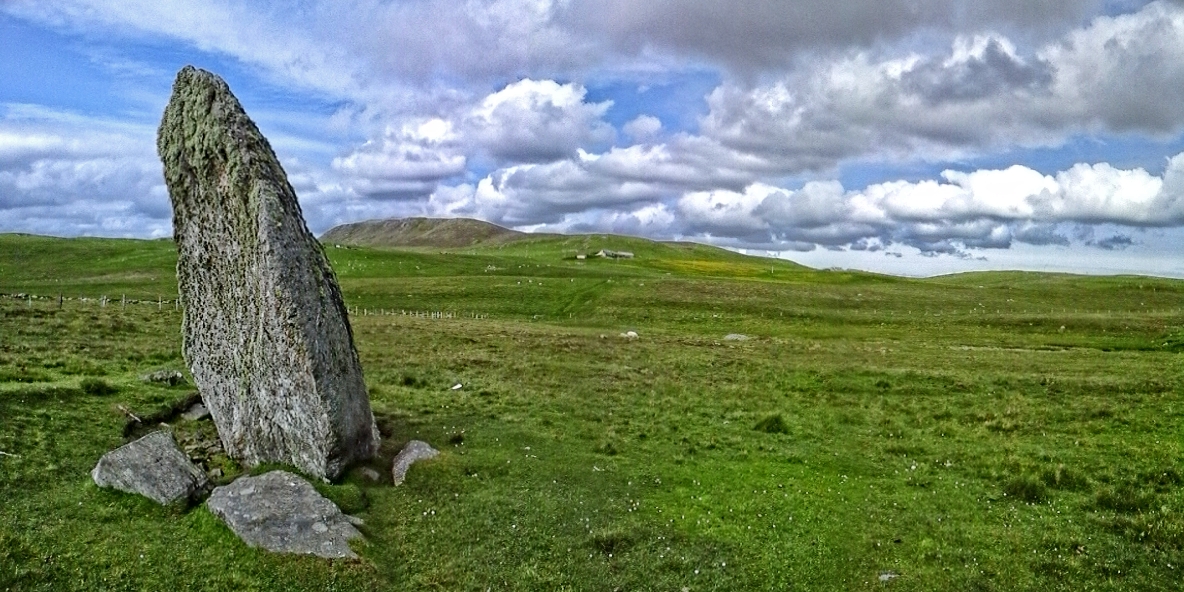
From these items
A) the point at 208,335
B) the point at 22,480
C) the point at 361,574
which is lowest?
the point at 361,574

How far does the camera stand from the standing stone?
19391mm

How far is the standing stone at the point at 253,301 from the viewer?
1939cm

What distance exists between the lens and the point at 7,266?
125438 mm

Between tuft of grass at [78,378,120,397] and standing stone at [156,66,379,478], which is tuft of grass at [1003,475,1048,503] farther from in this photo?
tuft of grass at [78,378,120,397]

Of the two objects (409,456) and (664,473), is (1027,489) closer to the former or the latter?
(664,473)

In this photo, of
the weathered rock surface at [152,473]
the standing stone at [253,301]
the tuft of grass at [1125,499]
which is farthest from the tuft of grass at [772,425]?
the weathered rock surface at [152,473]

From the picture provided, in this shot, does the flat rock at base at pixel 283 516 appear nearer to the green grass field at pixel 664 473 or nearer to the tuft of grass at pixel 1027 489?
the green grass field at pixel 664 473

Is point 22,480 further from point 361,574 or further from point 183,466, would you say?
point 361,574

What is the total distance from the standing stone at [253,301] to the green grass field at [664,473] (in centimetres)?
212

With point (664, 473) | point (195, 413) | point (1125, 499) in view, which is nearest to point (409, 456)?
point (664, 473)

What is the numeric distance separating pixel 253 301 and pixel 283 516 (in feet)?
21.9

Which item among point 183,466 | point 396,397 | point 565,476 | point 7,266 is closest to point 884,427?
point 565,476

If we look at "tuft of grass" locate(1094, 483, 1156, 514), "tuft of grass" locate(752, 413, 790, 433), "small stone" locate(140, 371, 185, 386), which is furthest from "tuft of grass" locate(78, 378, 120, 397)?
"tuft of grass" locate(1094, 483, 1156, 514)

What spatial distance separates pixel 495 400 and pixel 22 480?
53.9ft
